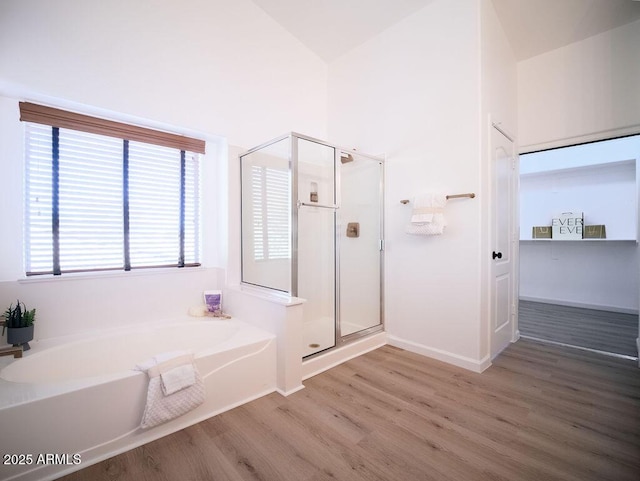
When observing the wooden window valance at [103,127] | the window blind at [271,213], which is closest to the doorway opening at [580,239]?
the window blind at [271,213]

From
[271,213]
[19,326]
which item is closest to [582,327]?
[271,213]

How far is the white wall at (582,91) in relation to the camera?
260cm

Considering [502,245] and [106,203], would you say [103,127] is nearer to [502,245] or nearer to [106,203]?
[106,203]

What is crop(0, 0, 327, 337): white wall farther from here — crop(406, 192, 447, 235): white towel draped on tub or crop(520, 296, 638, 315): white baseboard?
crop(520, 296, 638, 315): white baseboard

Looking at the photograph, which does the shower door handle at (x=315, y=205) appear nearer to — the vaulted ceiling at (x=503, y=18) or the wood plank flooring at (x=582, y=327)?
A: the vaulted ceiling at (x=503, y=18)

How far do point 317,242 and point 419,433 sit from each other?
1.72 m

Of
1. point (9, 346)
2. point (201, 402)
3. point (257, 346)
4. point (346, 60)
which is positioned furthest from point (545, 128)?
point (9, 346)

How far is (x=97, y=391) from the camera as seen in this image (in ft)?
4.72

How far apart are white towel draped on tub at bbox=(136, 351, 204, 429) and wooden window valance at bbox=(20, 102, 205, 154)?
1.84 meters

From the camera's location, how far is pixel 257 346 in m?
2.06

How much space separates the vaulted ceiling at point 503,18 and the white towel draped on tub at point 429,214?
1.81 metres

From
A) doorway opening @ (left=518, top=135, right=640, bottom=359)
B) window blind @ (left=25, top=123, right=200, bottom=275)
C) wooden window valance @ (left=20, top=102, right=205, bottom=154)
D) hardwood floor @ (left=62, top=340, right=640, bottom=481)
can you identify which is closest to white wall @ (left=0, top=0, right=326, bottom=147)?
wooden window valance @ (left=20, top=102, right=205, bottom=154)

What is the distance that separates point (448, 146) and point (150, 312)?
304 cm

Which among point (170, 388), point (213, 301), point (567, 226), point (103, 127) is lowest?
point (170, 388)
